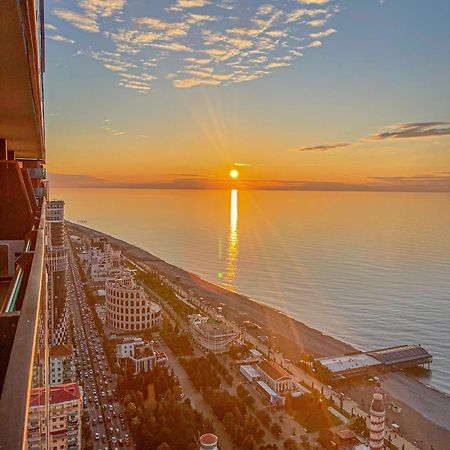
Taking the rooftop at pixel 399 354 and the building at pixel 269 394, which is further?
the rooftop at pixel 399 354

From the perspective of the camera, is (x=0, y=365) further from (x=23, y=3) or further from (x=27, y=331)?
(x=23, y=3)

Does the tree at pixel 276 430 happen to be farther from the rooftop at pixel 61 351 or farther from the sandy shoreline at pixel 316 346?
the rooftop at pixel 61 351

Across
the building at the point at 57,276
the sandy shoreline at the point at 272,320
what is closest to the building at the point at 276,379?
the sandy shoreline at the point at 272,320

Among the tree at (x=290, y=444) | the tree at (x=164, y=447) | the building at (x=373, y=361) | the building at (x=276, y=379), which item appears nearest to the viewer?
the tree at (x=164, y=447)

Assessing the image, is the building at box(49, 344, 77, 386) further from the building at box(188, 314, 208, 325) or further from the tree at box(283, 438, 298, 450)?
the tree at box(283, 438, 298, 450)

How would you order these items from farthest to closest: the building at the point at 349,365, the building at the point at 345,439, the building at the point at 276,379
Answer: the building at the point at 349,365, the building at the point at 276,379, the building at the point at 345,439

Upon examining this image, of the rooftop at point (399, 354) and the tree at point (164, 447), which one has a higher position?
the tree at point (164, 447)

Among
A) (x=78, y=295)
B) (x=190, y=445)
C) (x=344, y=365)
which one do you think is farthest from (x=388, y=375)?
(x=78, y=295)
